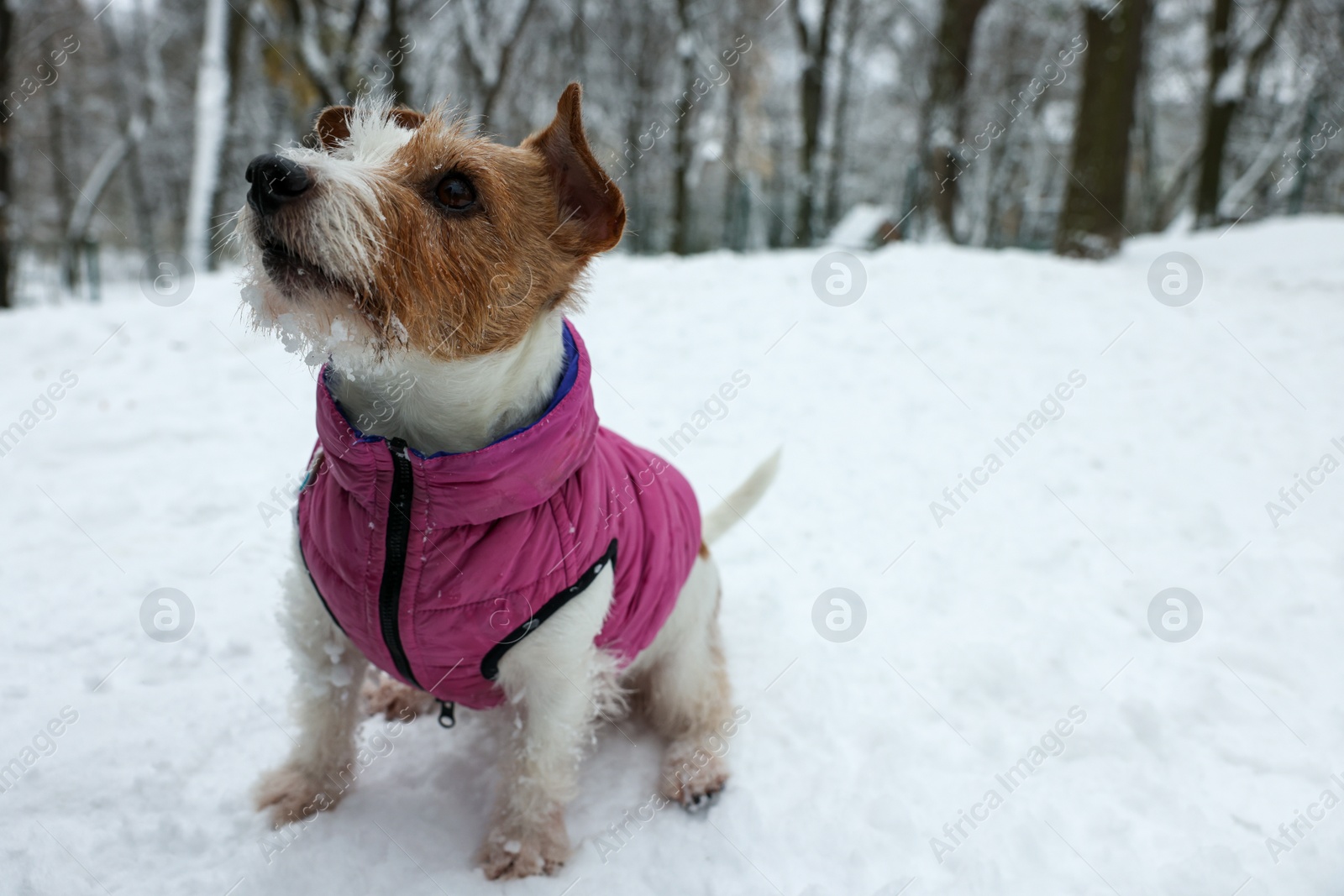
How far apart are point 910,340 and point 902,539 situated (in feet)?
10.3

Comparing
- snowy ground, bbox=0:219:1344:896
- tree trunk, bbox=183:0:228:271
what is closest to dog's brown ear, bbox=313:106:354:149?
snowy ground, bbox=0:219:1344:896

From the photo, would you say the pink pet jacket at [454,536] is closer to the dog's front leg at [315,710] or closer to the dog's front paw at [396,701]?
the dog's front leg at [315,710]

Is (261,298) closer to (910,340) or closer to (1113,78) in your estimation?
(910,340)

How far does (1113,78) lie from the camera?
31.4 feet

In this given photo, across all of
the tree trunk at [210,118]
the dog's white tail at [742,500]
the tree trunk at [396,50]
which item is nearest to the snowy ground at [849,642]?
the dog's white tail at [742,500]

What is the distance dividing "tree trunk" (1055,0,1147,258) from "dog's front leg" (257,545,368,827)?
10.4 m

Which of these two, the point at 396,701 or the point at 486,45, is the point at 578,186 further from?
the point at 486,45

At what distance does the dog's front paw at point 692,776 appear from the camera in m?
2.45

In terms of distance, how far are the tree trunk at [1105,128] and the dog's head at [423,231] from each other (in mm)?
9836

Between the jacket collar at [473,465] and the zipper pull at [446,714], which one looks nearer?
the jacket collar at [473,465]

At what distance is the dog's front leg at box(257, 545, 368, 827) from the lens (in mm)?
2193

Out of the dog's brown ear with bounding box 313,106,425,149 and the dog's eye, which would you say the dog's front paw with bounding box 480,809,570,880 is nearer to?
the dog's eye

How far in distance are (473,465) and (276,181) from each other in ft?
2.39

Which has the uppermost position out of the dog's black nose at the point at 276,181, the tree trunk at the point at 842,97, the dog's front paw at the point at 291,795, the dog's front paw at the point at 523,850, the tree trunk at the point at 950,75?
the dog's black nose at the point at 276,181
